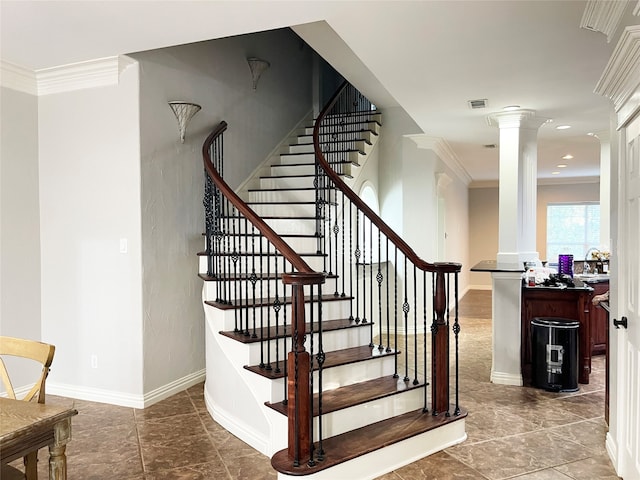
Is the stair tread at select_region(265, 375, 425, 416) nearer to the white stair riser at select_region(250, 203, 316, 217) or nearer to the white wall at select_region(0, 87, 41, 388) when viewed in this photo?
the white stair riser at select_region(250, 203, 316, 217)

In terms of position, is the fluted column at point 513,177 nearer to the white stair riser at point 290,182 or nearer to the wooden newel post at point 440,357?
the wooden newel post at point 440,357

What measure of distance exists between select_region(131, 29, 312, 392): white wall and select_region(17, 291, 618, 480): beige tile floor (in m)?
0.46

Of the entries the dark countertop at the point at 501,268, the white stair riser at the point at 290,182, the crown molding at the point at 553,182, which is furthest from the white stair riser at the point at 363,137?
the crown molding at the point at 553,182

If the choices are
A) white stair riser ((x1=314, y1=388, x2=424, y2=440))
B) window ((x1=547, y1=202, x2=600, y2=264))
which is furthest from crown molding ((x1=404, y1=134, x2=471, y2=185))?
window ((x1=547, y1=202, x2=600, y2=264))

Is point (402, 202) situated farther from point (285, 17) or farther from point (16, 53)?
point (16, 53)

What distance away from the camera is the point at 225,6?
2.83 m

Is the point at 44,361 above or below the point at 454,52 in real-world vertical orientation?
below

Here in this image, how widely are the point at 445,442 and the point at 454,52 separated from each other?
2.59 meters

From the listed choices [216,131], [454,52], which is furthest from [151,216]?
[454,52]

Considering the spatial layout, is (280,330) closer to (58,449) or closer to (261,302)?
(261,302)

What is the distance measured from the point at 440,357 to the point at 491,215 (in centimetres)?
1013

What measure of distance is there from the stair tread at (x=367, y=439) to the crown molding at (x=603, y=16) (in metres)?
2.50

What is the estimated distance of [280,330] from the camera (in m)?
3.57

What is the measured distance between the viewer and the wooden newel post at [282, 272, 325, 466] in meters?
2.62
